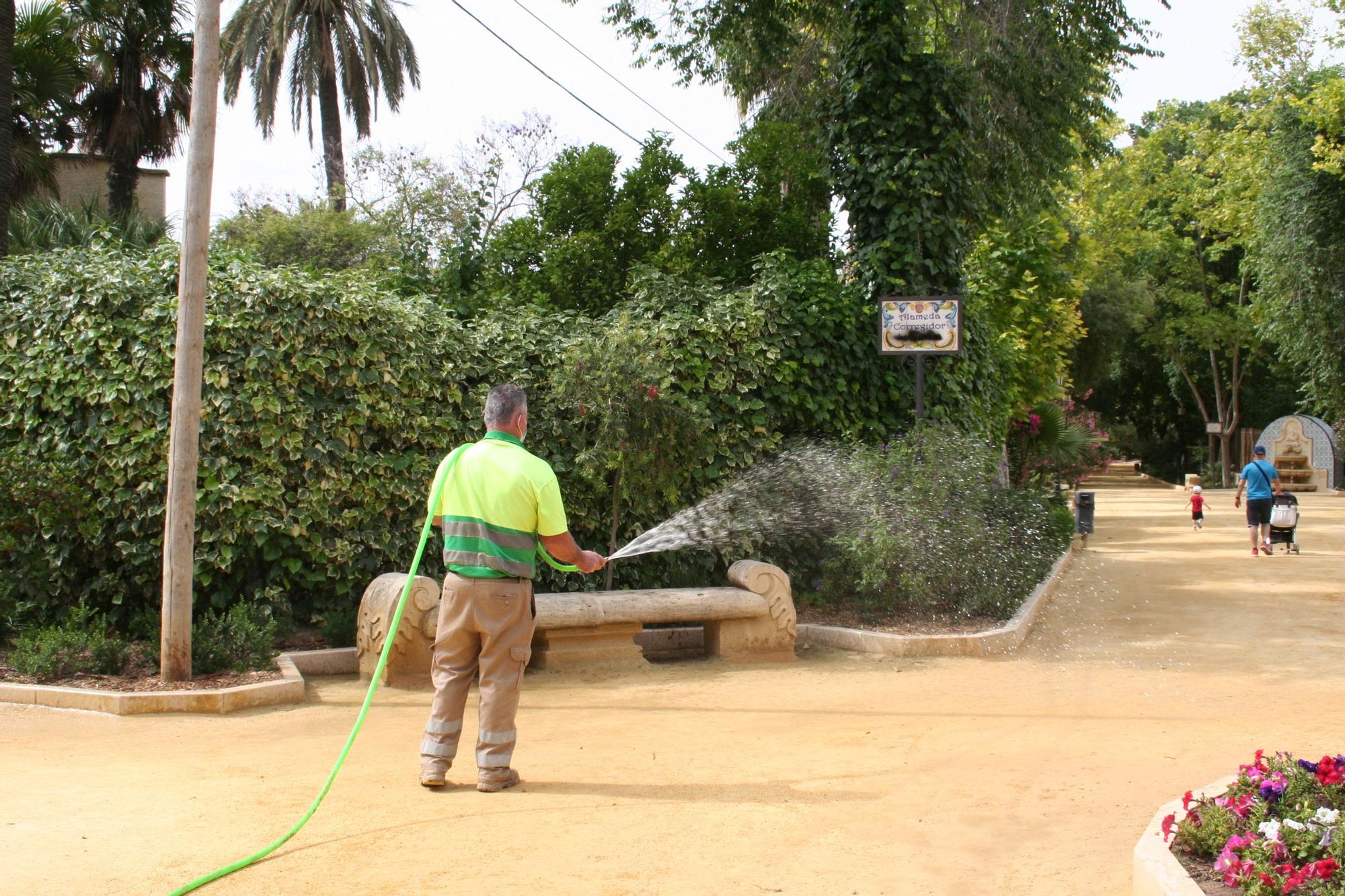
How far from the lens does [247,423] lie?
8695 millimetres

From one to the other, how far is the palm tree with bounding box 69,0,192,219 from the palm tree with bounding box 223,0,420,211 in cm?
427

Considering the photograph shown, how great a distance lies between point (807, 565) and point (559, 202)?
5290 millimetres

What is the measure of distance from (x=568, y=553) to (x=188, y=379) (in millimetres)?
3594

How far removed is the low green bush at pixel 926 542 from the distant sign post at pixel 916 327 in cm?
81

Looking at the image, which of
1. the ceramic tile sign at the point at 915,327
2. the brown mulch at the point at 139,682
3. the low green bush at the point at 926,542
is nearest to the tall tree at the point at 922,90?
the ceramic tile sign at the point at 915,327

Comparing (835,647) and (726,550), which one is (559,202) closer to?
(726,550)

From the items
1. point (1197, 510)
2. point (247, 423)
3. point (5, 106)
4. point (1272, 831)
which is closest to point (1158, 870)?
point (1272, 831)

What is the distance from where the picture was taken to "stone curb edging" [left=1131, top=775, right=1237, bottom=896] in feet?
12.1

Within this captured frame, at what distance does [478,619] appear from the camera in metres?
5.53

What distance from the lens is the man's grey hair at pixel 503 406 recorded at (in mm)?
5797

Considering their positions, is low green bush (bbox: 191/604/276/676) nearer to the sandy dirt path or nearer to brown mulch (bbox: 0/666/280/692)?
brown mulch (bbox: 0/666/280/692)

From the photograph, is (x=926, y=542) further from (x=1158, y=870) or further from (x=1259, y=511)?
(x=1259, y=511)

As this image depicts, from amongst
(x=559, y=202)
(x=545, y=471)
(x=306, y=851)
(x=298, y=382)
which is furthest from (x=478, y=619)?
(x=559, y=202)

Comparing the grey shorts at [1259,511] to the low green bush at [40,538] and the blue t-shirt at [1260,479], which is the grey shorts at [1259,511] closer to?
the blue t-shirt at [1260,479]
